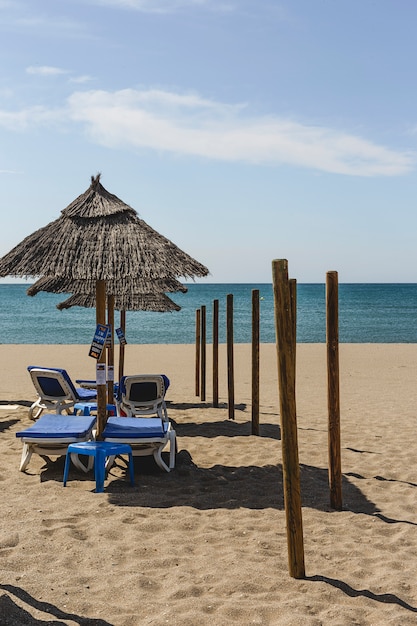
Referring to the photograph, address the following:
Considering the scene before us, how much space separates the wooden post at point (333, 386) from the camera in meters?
5.04

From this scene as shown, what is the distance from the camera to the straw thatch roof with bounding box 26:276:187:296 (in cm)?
958

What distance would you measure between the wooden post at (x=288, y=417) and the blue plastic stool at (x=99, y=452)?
2187 millimetres

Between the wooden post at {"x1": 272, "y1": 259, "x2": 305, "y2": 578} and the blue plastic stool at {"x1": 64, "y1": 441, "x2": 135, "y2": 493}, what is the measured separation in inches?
86.1

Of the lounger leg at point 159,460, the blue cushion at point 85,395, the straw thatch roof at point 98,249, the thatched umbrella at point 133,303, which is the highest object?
the straw thatch roof at point 98,249

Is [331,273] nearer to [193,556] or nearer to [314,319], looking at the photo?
[193,556]

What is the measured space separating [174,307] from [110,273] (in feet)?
19.6

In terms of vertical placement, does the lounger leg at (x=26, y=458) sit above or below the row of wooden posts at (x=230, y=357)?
below

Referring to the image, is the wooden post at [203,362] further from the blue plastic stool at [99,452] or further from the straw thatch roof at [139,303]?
the blue plastic stool at [99,452]

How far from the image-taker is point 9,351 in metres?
22.5

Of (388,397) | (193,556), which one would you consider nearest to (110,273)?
(193,556)

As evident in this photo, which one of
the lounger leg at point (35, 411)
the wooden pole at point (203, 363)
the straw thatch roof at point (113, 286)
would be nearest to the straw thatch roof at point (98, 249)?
the lounger leg at point (35, 411)

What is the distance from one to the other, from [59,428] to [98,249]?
1720 mm

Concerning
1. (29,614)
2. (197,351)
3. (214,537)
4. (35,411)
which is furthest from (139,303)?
(29,614)

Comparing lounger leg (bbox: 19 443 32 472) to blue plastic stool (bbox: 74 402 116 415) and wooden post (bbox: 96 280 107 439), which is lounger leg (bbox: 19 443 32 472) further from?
blue plastic stool (bbox: 74 402 116 415)
